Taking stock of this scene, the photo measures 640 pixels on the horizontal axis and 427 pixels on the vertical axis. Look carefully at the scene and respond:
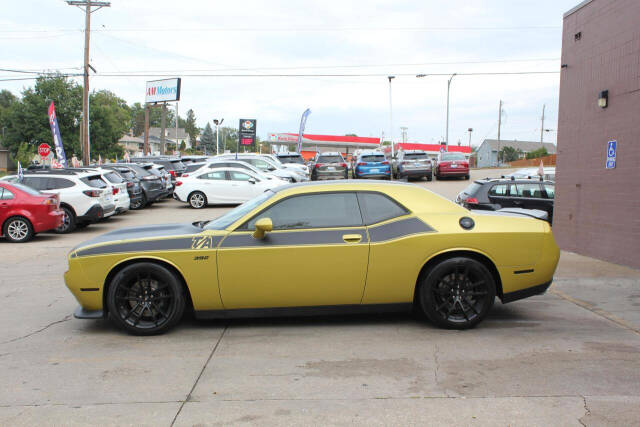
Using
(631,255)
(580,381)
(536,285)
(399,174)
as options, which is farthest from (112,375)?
(399,174)

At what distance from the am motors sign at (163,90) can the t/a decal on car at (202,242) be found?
175ft

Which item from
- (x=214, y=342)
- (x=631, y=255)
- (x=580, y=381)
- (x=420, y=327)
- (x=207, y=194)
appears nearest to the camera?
(x=580, y=381)

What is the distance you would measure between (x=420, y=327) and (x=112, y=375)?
294 centimetres

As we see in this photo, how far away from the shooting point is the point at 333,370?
14.9ft

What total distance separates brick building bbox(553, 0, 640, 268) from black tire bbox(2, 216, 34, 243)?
1192 centimetres

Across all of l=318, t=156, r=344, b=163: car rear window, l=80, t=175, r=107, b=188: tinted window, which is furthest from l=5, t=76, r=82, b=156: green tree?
l=80, t=175, r=107, b=188: tinted window

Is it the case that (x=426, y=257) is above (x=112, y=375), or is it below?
above

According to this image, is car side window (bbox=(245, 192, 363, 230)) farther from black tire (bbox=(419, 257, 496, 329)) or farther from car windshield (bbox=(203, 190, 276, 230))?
black tire (bbox=(419, 257, 496, 329))

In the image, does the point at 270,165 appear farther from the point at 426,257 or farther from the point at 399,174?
the point at 426,257

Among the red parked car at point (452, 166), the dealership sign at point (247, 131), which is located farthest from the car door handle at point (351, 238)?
the dealership sign at point (247, 131)

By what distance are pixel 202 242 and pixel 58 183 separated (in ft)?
35.7

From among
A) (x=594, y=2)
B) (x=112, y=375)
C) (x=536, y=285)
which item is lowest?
(x=112, y=375)

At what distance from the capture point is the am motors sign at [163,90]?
185 ft

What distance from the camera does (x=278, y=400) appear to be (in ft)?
13.1
